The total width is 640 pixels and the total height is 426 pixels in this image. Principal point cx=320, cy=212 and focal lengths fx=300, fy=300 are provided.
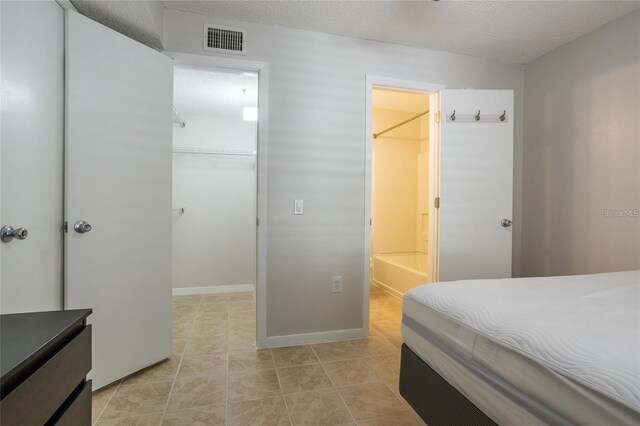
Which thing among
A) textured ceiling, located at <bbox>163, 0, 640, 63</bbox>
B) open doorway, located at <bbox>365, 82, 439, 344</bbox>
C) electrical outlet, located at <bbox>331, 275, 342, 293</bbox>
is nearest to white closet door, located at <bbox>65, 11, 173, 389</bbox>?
textured ceiling, located at <bbox>163, 0, 640, 63</bbox>

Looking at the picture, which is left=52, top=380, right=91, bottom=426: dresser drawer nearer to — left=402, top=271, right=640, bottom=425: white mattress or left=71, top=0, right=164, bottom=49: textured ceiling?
left=402, top=271, right=640, bottom=425: white mattress

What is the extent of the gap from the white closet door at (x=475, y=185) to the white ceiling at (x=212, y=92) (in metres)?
1.78

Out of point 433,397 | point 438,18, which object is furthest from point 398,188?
point 433,397

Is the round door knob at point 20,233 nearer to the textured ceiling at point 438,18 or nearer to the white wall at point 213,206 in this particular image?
the textured ceiling at point 438,18

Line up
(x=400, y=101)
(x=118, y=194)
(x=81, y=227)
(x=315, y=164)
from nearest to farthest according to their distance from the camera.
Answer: (x=81, y=227) → (x=118, y=194) → (x=315, y=164) → (x=400, y=101)

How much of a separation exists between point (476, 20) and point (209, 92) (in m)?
2.48

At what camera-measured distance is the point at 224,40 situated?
213cm

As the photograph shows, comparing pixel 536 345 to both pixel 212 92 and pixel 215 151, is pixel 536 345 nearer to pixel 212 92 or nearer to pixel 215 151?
pixel 212 92

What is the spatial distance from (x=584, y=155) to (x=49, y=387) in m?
3.22

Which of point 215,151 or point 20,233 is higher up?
point 215,151

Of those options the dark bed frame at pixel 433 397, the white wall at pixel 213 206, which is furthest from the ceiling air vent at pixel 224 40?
the dark bed frame at pixel 433 397

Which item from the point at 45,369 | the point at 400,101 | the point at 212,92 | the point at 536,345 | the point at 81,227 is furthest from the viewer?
the point at 400,101

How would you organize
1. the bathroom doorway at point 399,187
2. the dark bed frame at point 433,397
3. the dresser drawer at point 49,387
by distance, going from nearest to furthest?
the dresser drawer at point 49,387
the dark bed frame at point 433,397
the bathroom doorway at point 399,187

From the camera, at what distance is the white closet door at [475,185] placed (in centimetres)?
249
